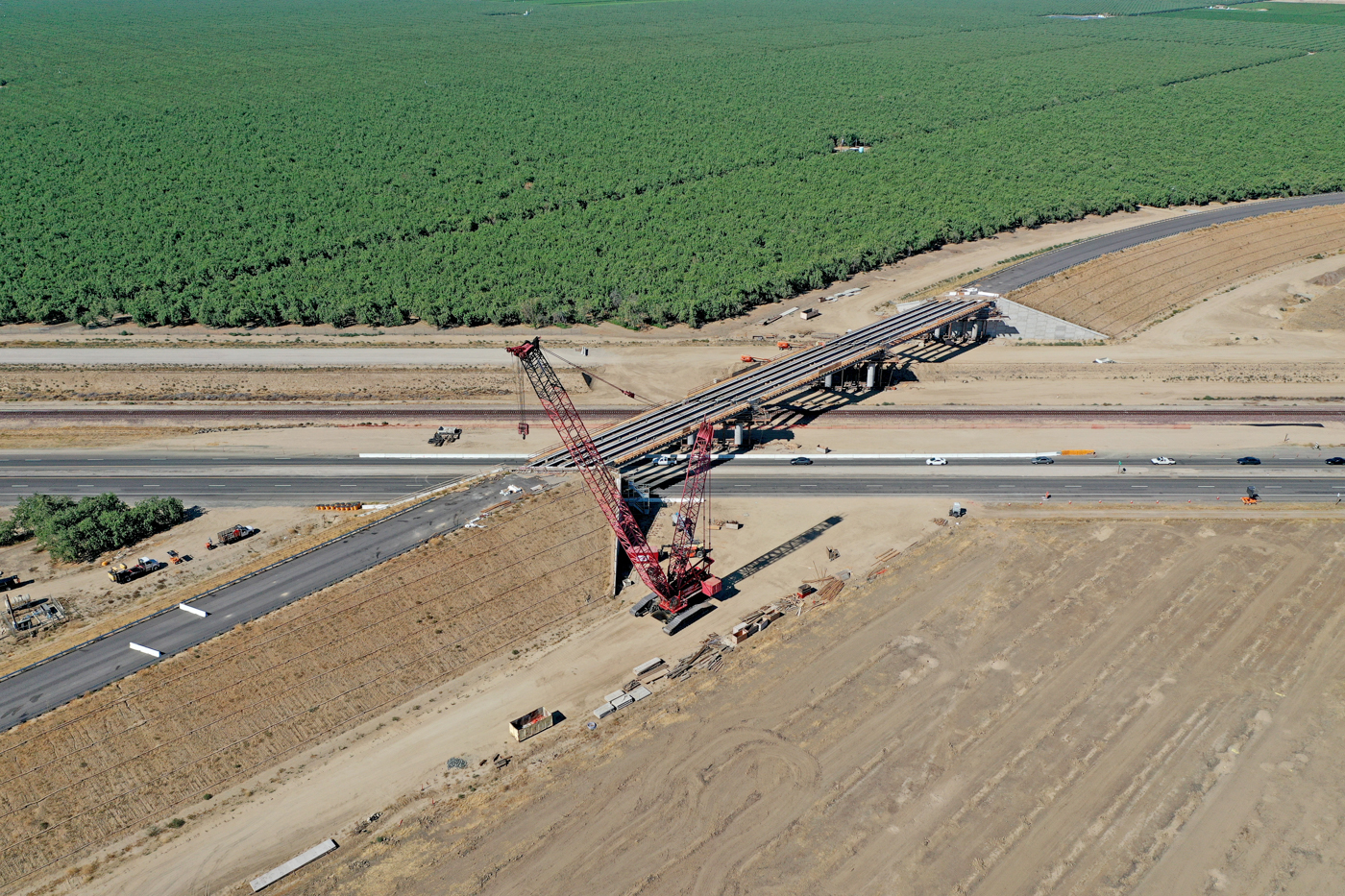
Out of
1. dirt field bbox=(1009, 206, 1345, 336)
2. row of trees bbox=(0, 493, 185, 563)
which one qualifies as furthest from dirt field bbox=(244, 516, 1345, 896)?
dirt field bbox=(1009, 206, 1345, 336)

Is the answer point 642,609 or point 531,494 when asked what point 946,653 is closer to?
point 642,609

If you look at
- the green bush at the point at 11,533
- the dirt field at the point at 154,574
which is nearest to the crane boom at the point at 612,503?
the dirt field at the point at 154,574

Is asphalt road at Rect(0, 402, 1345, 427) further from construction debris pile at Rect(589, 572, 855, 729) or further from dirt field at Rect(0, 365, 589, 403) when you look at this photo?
construction debris pile at Rect(589, 572, 855, 729)

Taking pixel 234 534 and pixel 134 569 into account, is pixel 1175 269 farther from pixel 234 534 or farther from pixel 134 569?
pixel 134 569

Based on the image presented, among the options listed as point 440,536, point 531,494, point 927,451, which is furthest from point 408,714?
point 927,451

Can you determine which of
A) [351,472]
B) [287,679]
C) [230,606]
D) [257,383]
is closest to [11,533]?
[230,606]
